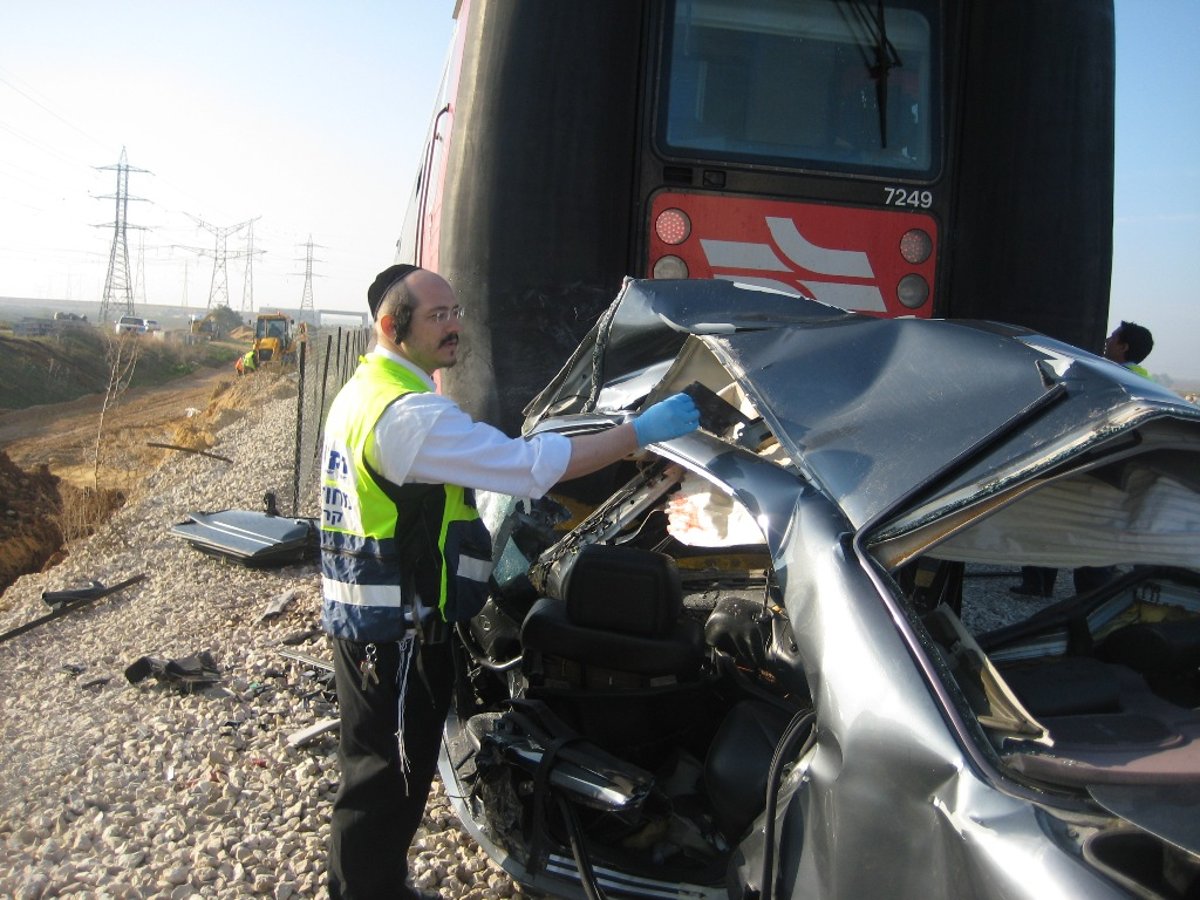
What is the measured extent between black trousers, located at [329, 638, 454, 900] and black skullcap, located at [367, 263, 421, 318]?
38.1 inches

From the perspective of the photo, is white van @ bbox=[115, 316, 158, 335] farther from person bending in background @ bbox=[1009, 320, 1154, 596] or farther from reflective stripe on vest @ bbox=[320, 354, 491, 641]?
reflective stripe on vest @ bbox=[320, 354, 491, 641]

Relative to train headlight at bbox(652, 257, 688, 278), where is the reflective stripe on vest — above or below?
below

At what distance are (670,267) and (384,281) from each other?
2066 mm

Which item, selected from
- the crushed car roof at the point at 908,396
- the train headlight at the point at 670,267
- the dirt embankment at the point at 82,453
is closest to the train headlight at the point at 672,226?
the train headlight at the point at 670,267

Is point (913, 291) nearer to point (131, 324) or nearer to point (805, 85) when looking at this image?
point (805, 85)

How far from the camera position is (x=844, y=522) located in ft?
6.33

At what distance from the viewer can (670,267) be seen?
4.64 metres

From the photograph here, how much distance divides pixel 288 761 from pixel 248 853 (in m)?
0.69

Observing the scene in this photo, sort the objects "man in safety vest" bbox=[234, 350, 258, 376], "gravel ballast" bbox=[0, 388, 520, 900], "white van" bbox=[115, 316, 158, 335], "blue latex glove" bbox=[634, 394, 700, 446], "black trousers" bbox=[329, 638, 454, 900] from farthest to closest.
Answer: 1. "man in safety vest" bbox=[234, 350, 258, 376]
2. "white van" bbox=[115, 316, 158, 335]
3. "gravel ballast" bbox=[0, 388, 520, 900]
4. "black trousers" bbox=[329, 638, 454, 900]
5. "blue latex glove" bbox=[634, 394, 700, 446]

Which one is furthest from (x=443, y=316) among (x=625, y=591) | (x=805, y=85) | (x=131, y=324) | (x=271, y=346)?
(x=131, y=324)

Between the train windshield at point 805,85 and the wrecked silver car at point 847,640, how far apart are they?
1845mm

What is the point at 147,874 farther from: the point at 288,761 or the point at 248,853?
the point at 288,761

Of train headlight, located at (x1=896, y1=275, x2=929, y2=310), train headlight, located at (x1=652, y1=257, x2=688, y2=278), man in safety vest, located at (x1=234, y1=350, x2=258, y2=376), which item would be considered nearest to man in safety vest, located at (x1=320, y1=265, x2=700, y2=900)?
train headlight, located at (x1=652, y1=257, x2=688, y2=278)

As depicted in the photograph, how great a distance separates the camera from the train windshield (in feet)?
15.3
